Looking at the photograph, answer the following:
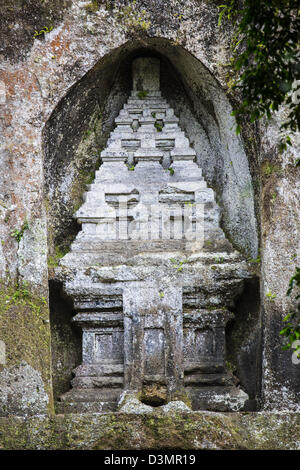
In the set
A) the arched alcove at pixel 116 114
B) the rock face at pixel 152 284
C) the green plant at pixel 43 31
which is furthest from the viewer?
the arched alcove at pixel 116 114

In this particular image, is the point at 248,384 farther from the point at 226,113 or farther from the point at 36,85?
the point at 36,85

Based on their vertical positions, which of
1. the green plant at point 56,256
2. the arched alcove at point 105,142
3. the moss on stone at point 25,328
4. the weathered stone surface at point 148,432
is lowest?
the weathered stone surface at point 148,432

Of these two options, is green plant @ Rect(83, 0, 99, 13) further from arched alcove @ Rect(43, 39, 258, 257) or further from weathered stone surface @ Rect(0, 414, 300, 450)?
weathered stone surface @ Rect(0, 414, 300, 450)

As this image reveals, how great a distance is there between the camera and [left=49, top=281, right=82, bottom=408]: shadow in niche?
6.56 meters

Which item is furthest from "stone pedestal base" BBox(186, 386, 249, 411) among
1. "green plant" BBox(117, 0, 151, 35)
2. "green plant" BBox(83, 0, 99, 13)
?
"green plant" BBox(83, 0, 99, 13)

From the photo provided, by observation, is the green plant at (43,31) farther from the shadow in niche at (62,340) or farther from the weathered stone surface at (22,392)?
the weathered stone surface at (22,392)

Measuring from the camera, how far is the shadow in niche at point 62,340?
6559 mm

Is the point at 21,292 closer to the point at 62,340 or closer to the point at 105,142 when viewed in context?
the point at 62,340

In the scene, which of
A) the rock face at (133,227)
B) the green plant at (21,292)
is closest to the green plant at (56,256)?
the rock face at (133,227)

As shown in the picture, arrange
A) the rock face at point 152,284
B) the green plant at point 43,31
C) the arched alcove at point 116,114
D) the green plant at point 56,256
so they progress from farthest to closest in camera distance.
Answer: the arched alcove at point 116,114 < the green plant at point 56,256 < the rock face at point 152,284 < the green plant at point 43,31

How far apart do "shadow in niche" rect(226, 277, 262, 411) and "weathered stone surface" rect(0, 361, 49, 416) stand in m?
1.93

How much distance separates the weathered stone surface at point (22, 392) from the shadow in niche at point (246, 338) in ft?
6.35

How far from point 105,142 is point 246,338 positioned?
8.46 ft
